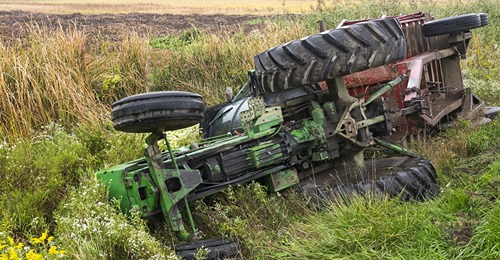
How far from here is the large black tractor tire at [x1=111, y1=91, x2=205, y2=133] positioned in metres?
3.79

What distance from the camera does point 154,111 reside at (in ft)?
12.5

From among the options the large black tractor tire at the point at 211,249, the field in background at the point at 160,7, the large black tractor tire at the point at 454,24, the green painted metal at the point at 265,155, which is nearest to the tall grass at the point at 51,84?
the green painted metal at the point at 265,155

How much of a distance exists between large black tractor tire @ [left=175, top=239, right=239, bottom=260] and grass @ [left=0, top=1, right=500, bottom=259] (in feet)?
0.31

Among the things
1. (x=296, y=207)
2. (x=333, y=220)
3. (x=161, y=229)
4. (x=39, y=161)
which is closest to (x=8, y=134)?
(x=39, y=161)

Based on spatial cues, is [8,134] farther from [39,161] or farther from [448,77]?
[448,77]

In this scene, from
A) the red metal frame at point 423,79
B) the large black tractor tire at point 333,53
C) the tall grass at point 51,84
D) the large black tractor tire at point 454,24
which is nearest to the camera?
the large black tractor tire at point 333,53

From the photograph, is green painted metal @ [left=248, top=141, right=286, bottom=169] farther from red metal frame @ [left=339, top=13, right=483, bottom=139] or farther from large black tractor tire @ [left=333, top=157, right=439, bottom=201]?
red metal frame @ [left=339, top=13, right=483, bottom=139]

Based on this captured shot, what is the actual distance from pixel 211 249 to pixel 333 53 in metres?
1.79

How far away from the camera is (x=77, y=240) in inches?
148

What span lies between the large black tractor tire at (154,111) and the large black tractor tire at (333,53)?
3.57 feet

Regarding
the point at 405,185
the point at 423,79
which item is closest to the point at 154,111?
the point at 405,185

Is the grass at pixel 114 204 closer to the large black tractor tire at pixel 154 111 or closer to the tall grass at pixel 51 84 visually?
the tall grass at pixel 51 84

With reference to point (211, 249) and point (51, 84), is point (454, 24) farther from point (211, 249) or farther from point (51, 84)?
point (51, 84)

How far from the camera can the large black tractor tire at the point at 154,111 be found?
379 centimetres
